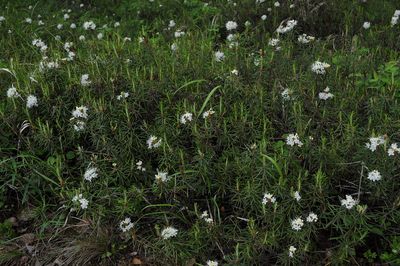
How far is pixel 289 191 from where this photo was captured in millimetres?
3191

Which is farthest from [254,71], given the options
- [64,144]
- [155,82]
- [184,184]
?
[64,144]

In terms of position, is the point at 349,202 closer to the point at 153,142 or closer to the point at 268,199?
the point at 268,199

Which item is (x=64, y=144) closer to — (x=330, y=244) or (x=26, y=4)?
(x=330, y=244)

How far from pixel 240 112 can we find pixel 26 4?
512 cm

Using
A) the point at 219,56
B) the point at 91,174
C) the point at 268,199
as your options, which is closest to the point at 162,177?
the point at 91,174

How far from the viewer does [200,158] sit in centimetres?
343

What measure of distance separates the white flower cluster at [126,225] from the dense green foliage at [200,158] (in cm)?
8

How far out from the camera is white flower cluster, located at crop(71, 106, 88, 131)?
3.72 metres

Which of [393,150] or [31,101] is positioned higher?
[393,150]

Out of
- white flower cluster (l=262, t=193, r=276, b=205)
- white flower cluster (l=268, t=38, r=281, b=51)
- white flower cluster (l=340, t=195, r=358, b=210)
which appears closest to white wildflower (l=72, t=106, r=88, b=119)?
white flower cluster (l=262, t=193, r=276, b=205)

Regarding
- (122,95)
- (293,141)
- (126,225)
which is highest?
(293,141)

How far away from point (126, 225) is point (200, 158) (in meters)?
0.72

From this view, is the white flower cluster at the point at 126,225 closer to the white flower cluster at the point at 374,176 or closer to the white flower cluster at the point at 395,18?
the white flower cluster at the point at 374,176

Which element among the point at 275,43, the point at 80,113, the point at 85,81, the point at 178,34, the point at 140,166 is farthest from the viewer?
the point at 178,34
